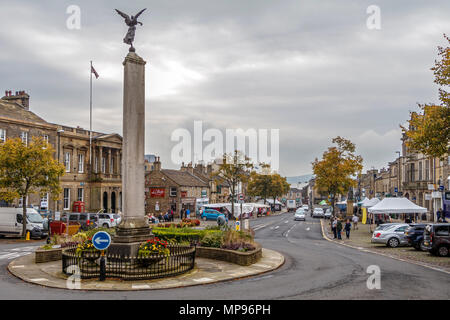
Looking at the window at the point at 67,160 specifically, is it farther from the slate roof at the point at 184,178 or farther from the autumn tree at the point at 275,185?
the autumn tree at the point at 275,185

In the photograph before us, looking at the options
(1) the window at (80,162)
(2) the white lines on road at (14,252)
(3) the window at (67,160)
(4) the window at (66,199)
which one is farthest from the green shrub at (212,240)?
(1) the window at (80,162)

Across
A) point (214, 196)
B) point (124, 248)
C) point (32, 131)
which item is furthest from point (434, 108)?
point (214, 196)

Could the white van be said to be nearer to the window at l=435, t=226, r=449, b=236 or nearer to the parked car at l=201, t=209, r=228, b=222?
the window at l=435, t=226, r=449, b=236

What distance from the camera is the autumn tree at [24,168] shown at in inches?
1163

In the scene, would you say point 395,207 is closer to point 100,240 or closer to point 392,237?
point 392,237

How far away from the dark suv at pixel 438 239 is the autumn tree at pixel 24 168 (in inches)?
1003

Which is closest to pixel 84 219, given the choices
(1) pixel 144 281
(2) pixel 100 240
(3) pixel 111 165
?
(3) pixel 111 165

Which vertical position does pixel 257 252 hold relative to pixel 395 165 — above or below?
below

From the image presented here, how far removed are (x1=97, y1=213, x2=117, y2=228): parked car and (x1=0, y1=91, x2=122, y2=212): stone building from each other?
9.19 m

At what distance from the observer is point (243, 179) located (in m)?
66.4

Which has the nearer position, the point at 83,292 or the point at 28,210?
the point at 83,292

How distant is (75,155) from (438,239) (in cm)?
4126

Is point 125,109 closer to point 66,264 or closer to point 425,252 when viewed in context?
point 66,264
